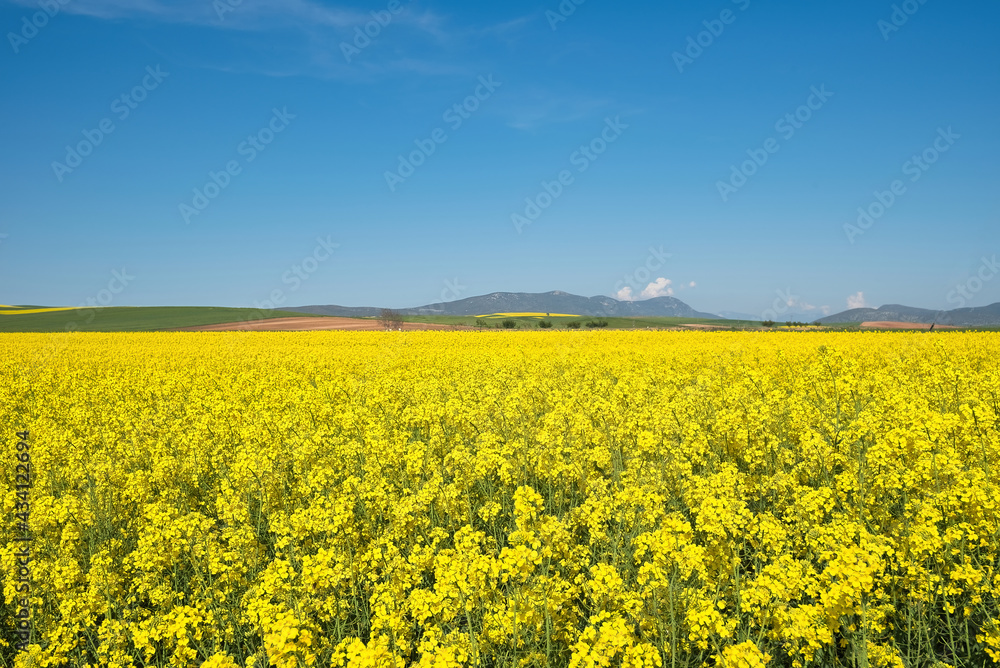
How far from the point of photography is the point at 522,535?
4.14 meters

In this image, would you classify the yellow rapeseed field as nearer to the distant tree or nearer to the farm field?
the distant tree

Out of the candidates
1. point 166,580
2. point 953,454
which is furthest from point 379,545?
point 953,454

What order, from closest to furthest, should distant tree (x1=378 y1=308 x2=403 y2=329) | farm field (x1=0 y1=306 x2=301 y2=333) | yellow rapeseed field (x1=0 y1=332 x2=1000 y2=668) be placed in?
1. yellow rapeseed field (x1=0 y1=332 x2=1000 y2=668)
2. distant tree (x1=378 y1=308 x2=403 y2=329)
3. farm field (x1=0 y1=306 x2=301 y2=333)

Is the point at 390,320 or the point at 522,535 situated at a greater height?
the point at 390,320

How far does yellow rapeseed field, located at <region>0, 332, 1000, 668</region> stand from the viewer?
12.7ft

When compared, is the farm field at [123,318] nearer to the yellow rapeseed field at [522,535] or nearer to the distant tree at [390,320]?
the distant tree at [390,320]

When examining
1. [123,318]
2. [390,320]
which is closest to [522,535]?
[390,320]

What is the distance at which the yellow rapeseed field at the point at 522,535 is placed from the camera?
12.7 feet

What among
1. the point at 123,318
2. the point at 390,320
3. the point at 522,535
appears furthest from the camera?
the point at 123,318

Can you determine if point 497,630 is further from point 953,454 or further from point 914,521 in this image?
point 953,454

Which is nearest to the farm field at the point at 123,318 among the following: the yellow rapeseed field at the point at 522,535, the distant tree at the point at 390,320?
the distant tree at the point at 390,320

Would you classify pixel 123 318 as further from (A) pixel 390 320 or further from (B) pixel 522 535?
(B) pixel 522 535

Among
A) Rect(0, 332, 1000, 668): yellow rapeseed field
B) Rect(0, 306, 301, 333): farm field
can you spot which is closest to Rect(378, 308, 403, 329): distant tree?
Rect(0, 306, 301, 333): farm field

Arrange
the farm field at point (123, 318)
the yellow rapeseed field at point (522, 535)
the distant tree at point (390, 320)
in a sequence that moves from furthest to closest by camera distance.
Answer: the farm field at point (123, 318), the distant tree at point (390, 320), the yellow rapeseed field at point (522, 535)
